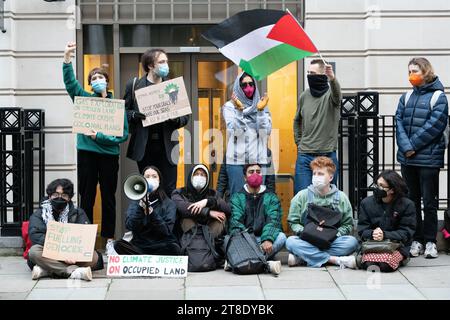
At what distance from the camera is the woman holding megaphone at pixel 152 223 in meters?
9.97

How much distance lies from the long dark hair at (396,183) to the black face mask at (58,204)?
3.46 meters

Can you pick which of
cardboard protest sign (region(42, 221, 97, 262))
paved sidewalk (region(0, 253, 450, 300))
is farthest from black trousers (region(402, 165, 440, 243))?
cardboard protest sign (region(42, 221, 97, 262))

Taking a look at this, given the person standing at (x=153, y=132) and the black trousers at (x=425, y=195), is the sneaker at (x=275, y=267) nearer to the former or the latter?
the person standing at (x=153, y=132)

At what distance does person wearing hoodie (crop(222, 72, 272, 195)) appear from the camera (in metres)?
11.1

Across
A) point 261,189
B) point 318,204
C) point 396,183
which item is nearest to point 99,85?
point 261,189

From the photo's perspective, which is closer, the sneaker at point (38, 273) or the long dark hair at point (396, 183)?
the sneaker at point (38, 273)

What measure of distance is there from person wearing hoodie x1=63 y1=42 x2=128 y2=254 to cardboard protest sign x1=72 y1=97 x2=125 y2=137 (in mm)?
78

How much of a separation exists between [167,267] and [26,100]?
150 inches

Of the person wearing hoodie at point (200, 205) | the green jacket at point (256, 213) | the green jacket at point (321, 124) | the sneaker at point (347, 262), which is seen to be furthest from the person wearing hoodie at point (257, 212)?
the green jacket at point (321, 124)

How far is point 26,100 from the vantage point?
40.7 ft

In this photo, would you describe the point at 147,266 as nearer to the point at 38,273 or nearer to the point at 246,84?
the point at 38,273

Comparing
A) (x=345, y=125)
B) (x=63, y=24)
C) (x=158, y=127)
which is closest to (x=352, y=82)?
(x=345, y=125)

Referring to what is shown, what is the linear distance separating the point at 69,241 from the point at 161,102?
1980mm

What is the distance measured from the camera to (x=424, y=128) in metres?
10.7
